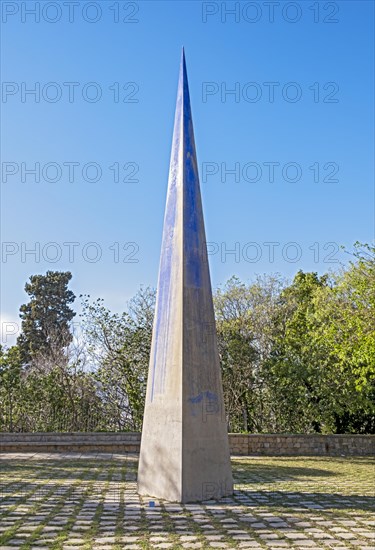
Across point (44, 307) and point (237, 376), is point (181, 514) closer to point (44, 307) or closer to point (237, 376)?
point (237, 376)

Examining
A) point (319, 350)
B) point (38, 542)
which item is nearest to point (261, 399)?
point (319, 350)

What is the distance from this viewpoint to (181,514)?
6051 mm

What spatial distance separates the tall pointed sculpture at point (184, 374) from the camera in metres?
6.91

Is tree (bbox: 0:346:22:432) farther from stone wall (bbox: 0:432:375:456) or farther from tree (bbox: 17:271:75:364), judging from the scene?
tree (bbox: 17:271:75:364)

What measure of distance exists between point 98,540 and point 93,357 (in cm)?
1401

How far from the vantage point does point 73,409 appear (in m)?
17.8

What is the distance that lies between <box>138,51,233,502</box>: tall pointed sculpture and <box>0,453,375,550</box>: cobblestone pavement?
0.33 meters

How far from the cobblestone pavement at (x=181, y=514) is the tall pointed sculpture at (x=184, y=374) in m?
0.33

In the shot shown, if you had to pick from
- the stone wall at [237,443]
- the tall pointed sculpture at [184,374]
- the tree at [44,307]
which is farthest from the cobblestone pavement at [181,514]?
the tree at [44,307]

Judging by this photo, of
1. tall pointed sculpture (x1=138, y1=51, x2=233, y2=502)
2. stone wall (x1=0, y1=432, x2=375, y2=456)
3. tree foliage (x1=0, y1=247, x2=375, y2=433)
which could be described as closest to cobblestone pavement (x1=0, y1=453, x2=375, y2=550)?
tall pointed sculpture (x1=138, y1=51, x2=233, y2=502)

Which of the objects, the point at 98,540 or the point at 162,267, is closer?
the point at 98,540

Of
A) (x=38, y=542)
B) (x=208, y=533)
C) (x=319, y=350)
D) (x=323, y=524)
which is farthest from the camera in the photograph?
(x=319, y=350)

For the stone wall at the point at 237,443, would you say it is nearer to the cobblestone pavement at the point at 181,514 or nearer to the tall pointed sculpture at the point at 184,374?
the cobblestone pavement at the point at 181,514

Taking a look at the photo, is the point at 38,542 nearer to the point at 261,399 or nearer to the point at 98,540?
the point at 98,540
